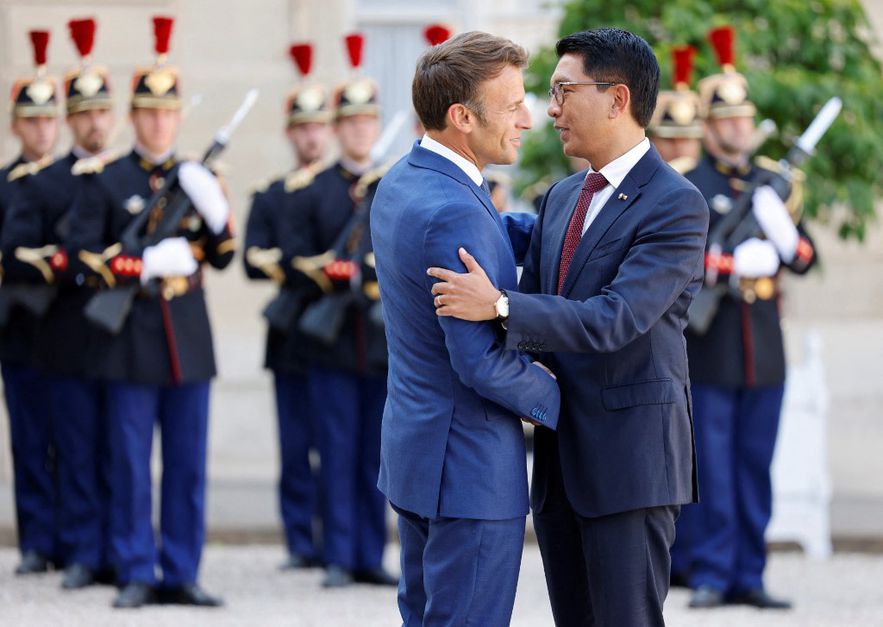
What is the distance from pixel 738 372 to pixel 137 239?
228 centimetres

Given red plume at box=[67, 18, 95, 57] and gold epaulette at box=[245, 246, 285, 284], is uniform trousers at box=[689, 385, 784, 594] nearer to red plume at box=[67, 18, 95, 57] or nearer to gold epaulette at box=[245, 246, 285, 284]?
gold epaulette at box=[245, 246, 285, 284]

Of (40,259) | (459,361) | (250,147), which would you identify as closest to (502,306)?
(459,361)

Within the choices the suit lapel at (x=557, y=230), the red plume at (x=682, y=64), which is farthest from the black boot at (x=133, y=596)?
the suit lapel at (x=557, y=230)

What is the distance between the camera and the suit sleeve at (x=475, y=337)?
3.67 metres

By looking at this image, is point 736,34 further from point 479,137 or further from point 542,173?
point 479,137

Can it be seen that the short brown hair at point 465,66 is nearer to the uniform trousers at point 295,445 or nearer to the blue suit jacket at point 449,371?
the blue suit jacket at point 449,371

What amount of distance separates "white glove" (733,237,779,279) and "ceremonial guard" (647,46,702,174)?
1.83 feet

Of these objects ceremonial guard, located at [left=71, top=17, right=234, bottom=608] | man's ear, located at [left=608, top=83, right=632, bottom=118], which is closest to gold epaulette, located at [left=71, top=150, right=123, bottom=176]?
Result: ceremonial guard, located at [left=71, top=17, right=234, bottom=608]

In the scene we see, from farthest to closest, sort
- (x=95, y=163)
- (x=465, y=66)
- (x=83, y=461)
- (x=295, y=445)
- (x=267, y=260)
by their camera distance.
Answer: (x=295, y=445)
(x=267, y=260)
(x=83, y=461)
(x=95, y=163)
(x=465, y=66)

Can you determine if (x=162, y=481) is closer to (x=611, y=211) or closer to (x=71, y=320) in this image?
(x=71, y=320)

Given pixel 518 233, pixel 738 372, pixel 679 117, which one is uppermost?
pixel 679 117

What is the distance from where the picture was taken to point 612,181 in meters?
3.92

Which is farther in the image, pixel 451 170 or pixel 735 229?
pixel 735 229

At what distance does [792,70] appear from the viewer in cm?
822
